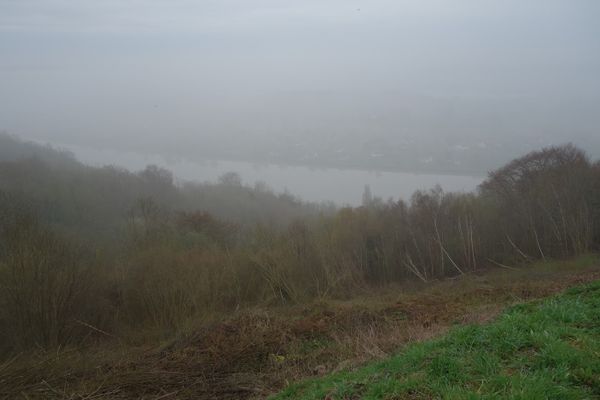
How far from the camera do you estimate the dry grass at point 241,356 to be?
791 centimetres

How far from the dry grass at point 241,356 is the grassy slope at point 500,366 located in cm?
151

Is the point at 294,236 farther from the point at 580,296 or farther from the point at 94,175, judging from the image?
the point at 94,175

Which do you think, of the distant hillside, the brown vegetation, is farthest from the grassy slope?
the distant hillside

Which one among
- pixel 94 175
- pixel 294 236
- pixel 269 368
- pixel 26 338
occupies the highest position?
pixel 94 175

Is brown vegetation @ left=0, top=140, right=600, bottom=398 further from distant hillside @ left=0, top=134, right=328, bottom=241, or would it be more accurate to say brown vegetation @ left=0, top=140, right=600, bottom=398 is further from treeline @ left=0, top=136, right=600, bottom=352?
distant hillside @ left=0, top=134, right=328, bottom=241

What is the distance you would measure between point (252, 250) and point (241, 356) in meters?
11.1

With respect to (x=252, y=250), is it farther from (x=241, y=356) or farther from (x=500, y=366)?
(x=500, y=366)

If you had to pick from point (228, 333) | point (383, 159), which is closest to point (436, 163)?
point (383, 159)

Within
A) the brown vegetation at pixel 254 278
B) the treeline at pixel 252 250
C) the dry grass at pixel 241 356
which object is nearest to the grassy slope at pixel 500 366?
the dry grass at pixel 241 356

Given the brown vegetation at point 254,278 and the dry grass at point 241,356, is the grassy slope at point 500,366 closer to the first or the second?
the dry grass at point 241,356

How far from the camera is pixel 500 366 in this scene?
14.8 feet

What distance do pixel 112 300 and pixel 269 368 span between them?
31.2 feet

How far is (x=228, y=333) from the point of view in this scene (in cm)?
1130

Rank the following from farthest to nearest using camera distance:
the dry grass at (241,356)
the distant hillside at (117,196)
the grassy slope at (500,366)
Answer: the distant hillside at (117,196), the dry grass at (241,356), the grassy slope at (500,366)
